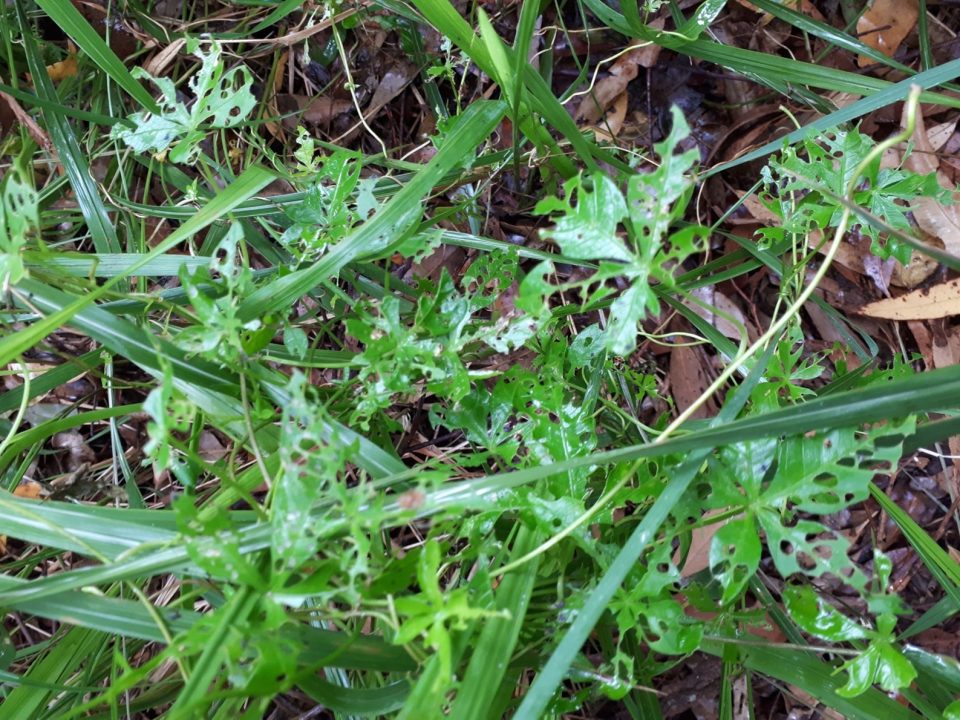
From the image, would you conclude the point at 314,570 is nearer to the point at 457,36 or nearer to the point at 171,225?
the point at 457,36

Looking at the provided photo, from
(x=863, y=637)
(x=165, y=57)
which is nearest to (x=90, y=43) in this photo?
(x=165, y=57)

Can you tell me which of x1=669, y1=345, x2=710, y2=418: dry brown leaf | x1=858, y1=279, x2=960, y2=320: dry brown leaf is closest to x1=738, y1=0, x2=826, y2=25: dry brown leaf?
x1=858, y1=279, x2=960, y2=320: dry brown leaf

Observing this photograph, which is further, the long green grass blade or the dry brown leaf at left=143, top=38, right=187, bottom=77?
the dry brown leaf at left=143, top=38, right=187, bottom=77

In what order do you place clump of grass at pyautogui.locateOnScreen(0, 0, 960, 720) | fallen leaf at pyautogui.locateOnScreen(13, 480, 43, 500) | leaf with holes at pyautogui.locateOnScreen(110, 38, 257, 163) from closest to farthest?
clump of grass at pyautogui.locateOnScreen(0, 0, 960, 720), leaf with holes at pyautogui.locateOnScreen(110, 38, 257, 163), fallen leaf at pyautogui.locateOnScreen(13, 480, 43, 500)

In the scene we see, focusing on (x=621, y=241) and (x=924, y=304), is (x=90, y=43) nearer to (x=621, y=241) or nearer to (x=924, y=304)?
(x=621, y=241)

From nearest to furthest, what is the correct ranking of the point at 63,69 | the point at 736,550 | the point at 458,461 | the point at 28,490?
the point at 736,550, the point at 458,461, the point at 28,490, the point at 63,69

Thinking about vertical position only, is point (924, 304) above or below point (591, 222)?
below

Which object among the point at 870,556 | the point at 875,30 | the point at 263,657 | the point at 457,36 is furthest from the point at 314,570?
the point at 875,30

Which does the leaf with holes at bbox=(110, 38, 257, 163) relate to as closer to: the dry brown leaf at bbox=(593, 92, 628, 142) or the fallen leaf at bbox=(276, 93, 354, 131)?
the fallen leaf at bbox=(276, 93, 354, 131)
